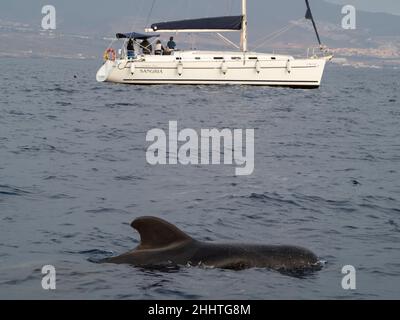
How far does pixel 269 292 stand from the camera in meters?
10.6

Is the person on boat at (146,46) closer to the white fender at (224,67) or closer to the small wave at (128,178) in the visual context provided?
the white fender at (224,67)

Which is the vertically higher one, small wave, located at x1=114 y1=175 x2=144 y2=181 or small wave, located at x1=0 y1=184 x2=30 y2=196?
small wave, located at x1=114 y1=175 x2=144 y2=181

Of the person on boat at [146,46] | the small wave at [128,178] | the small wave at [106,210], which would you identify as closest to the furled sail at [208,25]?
the person on boat at [146,46]

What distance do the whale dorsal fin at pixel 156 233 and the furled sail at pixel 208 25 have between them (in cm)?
4869

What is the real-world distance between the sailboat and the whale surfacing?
4580 centimetres

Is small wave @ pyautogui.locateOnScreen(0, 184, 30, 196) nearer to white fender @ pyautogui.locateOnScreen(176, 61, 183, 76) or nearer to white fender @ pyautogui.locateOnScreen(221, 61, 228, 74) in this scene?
white fender @ pyautogui.locateOnScreen(221, 61, 228, 74)

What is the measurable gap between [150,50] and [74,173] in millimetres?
44878

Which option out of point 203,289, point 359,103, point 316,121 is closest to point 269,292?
point 203,289

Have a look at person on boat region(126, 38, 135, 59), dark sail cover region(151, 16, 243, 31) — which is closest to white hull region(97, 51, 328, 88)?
person on boat region(126, 38, 135, 59)

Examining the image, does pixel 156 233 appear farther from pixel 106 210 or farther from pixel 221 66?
pixel 221 66

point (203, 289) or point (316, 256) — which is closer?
point (203, 289)

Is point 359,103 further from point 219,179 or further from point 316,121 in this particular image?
point 219,179

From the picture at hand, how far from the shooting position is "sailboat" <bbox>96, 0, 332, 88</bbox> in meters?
56.9

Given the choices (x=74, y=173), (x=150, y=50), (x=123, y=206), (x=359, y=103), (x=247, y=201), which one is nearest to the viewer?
(x=123, y=206)
